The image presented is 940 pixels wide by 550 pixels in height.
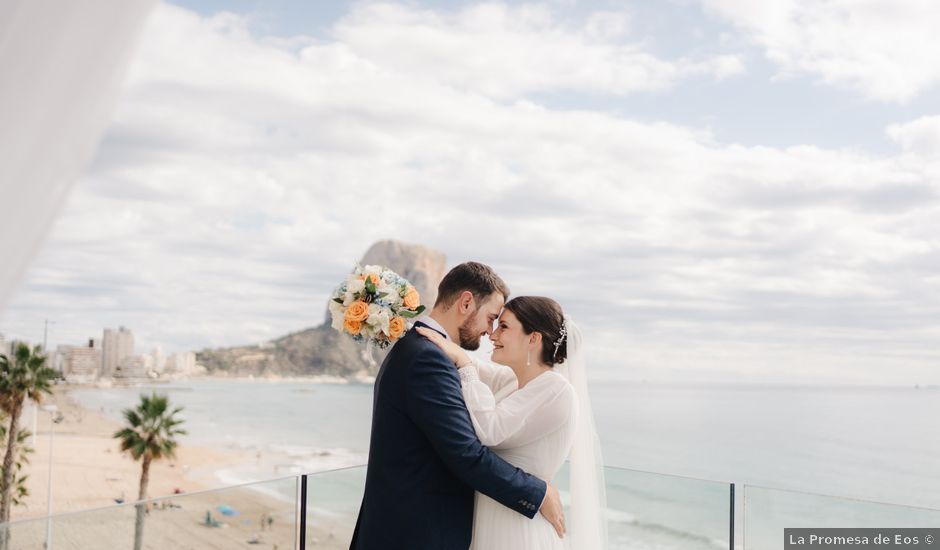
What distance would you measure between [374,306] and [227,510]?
2098 millimetres

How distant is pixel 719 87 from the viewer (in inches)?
2559

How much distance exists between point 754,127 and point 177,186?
161 ft

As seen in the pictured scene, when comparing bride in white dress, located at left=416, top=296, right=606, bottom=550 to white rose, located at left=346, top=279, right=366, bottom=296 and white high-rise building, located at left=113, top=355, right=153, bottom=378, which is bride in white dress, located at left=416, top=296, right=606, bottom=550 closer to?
white rose, located at left=346, top=279, right=366, bottom=296

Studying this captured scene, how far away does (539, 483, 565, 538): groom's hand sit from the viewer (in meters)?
2.43

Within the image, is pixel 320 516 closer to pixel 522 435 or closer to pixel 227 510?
pixel 227 510

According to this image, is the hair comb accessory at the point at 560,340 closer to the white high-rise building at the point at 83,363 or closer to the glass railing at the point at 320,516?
the glass railing at the point at 320,516

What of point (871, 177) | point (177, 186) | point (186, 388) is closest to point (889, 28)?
point (871, 177)

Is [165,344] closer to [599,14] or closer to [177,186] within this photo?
[177,186]

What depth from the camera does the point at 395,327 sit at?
2480 millimetres

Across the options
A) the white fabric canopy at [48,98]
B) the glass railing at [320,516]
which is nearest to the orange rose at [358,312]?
the glass railing at [320,516]

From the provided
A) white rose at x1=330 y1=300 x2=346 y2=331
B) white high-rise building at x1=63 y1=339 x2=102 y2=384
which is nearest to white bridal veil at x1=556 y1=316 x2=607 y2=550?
white rose at x1=330 y1=300 x2=346 y2=331

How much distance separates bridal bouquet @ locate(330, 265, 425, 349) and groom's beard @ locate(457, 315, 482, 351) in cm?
19

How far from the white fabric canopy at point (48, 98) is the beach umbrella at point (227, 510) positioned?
358cm

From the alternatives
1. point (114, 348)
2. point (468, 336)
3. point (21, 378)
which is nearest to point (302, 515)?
point (468, 336)
